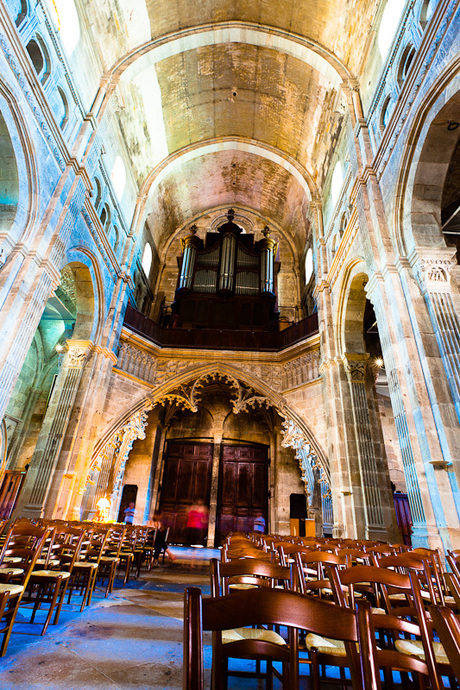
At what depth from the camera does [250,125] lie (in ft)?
50.2

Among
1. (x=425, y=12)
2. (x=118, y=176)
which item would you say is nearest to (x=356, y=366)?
(x=425, y=12)

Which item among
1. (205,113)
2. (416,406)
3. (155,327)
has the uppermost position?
(205,113)

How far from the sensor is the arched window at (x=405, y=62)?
710 centimetres

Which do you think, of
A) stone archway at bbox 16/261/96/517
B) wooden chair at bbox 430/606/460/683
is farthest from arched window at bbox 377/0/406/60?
wooden chair at bbox 430/606/460/683

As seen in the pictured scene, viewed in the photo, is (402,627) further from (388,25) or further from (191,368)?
(388,25)

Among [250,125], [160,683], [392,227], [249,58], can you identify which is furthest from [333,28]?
[160,683]

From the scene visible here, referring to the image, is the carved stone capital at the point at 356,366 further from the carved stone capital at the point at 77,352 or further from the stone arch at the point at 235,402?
the carved stone capital at the point at 77,352

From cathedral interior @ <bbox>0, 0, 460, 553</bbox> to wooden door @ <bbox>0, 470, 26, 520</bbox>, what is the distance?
0.07 metres

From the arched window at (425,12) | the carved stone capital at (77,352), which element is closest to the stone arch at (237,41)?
the arched window at (425,12)

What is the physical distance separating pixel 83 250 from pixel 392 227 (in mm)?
7423

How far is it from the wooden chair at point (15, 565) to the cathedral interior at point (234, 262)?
3.31 meters

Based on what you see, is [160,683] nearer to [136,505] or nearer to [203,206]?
[136,505]

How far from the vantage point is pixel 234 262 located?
1534 cm

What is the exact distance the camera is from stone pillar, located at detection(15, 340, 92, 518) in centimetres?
855
